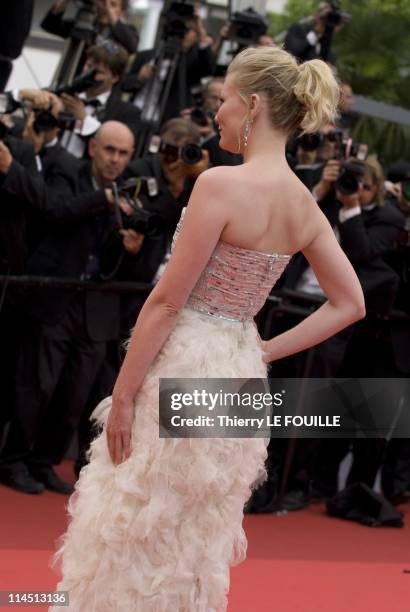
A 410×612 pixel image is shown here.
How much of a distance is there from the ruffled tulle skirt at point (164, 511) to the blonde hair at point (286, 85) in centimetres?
55

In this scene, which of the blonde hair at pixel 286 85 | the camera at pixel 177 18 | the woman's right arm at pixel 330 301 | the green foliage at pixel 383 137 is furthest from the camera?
the green foliage at pixel 383 137

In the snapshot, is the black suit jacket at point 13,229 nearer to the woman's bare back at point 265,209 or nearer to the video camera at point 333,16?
the woman's bare back at point 265,209

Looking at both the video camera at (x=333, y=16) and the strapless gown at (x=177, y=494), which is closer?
the strapless gown at (x=177, y=494)

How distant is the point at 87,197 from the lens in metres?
5.42

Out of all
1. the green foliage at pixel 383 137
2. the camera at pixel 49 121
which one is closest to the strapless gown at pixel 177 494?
the camera at pixel 49 121

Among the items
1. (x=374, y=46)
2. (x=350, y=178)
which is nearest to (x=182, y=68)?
(x=350, y=178)

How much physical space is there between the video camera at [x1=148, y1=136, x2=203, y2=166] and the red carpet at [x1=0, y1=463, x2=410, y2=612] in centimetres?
180

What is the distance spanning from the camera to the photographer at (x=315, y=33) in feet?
24.9

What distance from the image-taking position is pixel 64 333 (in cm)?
558

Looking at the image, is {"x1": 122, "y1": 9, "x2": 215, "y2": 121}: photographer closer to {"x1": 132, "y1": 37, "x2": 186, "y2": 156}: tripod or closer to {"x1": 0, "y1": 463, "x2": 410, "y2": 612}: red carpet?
{"x1": 132, "y1": 37, "x2": 186, "y2": 156}: tripod

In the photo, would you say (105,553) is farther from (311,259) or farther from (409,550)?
(409,550)

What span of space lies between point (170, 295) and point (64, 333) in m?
2.97

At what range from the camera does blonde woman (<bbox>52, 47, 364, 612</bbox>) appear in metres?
2.68

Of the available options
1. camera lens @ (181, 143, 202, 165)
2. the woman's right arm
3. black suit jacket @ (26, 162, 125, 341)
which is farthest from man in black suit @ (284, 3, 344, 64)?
the woman's right arm
